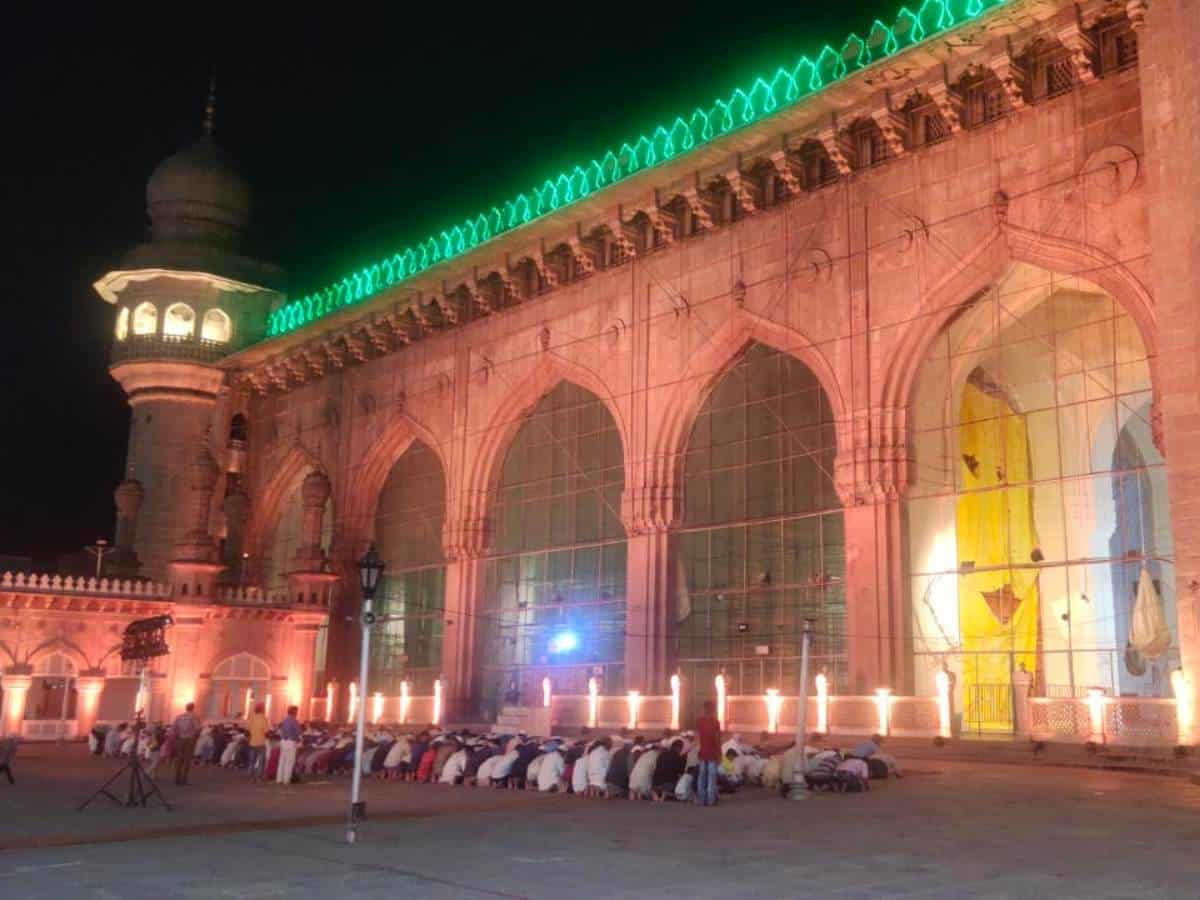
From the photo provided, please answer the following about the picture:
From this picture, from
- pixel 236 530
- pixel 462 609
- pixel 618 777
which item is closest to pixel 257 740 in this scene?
pixel 618 777

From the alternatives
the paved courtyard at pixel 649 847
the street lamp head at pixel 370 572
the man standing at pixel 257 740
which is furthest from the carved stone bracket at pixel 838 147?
the man standing at pixel 257 740

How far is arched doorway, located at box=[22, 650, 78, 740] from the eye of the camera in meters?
27.3

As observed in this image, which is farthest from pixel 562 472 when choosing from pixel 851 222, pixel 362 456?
pixel 851 222

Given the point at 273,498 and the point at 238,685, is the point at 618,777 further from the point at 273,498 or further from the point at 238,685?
the point at 273,498

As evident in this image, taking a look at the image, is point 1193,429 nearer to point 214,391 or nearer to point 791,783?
point 791,783

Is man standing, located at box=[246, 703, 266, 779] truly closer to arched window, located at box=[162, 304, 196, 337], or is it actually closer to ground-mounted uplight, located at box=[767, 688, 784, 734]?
ground-mounted uplight, located at box=[767, 688, 784, 734]

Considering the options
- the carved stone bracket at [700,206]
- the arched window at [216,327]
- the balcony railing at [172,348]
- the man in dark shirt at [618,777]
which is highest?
the arched window at [216,327]

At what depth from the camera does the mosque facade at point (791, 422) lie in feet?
58.7

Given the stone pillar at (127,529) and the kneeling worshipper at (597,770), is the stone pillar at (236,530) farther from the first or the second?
the kneeling worshipper at (597,770)

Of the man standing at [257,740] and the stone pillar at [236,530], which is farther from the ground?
the stone pillar at [236,530]

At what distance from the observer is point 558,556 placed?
2714 cm

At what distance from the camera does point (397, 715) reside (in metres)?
29.6

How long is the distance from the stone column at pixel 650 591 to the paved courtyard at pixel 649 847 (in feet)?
30.7

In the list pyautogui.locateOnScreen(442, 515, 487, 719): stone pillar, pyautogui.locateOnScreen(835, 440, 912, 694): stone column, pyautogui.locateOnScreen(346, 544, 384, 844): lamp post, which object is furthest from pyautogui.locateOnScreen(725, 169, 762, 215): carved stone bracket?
pyautogui.locateOnScreen(346, 544, 384, 844): lamp post
